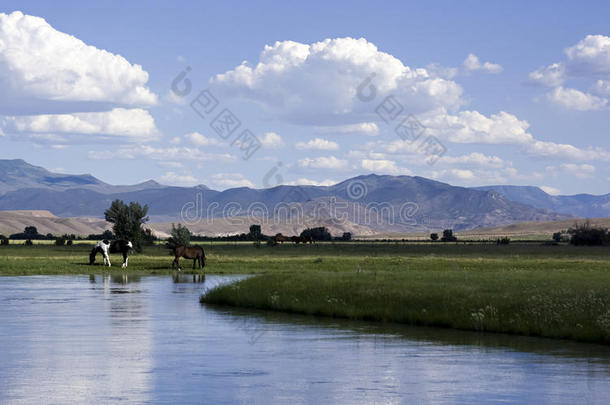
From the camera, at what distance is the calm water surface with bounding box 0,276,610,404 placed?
19359mm

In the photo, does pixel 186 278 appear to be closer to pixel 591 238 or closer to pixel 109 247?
pixel 109 247

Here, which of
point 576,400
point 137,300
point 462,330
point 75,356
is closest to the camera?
point 576,400

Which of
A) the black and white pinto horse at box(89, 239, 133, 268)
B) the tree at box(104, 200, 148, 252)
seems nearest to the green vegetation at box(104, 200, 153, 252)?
the tree at box(104, 200, 148, 252)

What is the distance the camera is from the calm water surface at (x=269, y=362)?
1936 cm

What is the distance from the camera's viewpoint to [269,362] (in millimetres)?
24156

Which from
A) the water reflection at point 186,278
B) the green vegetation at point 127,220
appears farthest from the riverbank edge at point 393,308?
the green vegetation at point 127,220

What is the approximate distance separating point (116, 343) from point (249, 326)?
7.03 m

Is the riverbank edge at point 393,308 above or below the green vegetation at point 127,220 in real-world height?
below

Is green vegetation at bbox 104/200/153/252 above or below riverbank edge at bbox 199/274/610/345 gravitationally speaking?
above

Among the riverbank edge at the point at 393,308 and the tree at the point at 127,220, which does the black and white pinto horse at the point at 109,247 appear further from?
the riverbank edge at the point at 393,308

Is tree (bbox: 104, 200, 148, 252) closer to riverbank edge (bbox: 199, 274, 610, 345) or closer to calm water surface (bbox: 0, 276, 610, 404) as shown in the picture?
riverbank edge (bbox: 199, 274, 610, 345)

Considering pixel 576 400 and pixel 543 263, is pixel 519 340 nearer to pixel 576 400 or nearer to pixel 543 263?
pixel 576 400

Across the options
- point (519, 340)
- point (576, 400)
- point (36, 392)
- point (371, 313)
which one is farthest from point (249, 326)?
point (576, 400)

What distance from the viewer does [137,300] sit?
148ft
